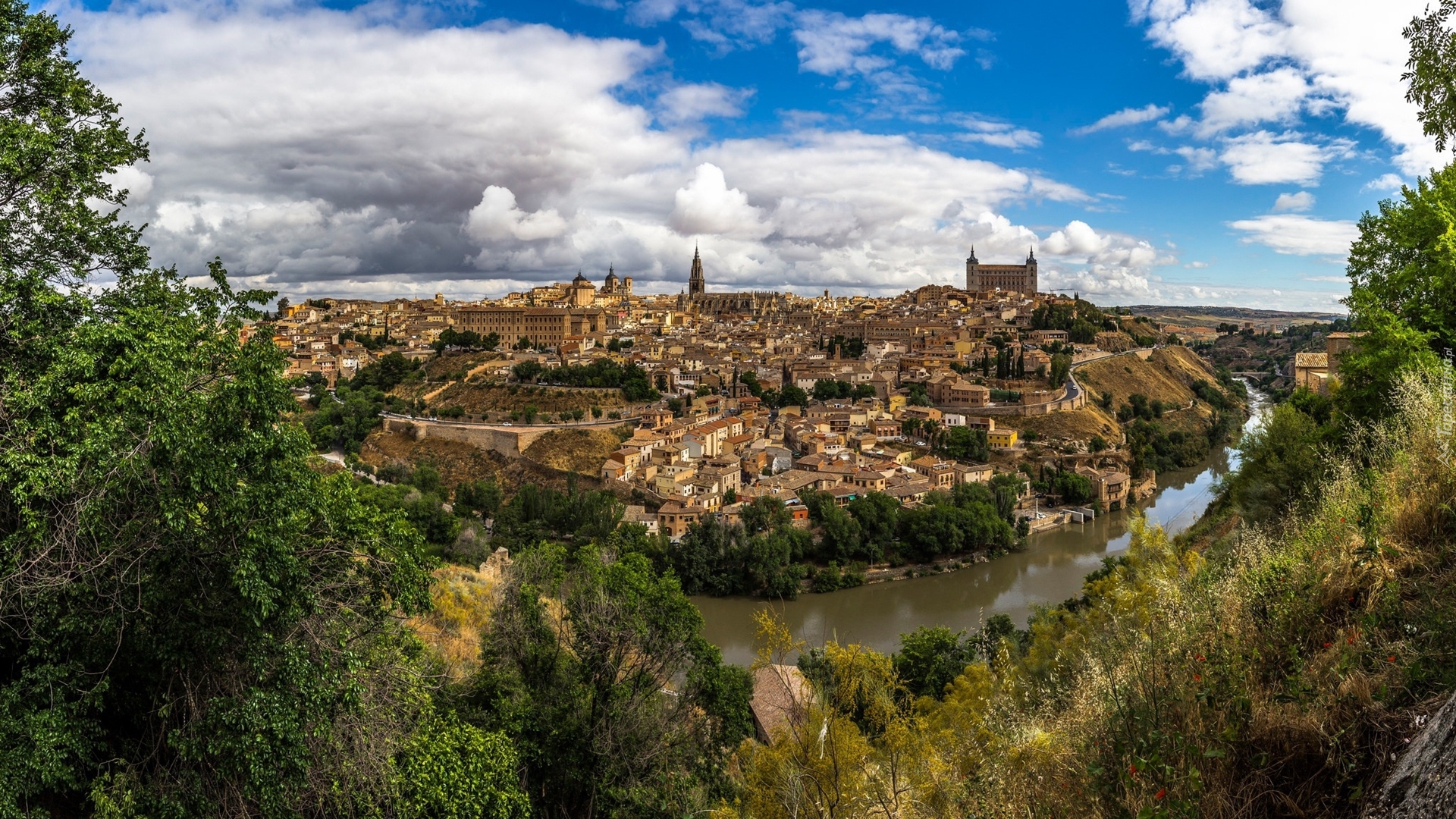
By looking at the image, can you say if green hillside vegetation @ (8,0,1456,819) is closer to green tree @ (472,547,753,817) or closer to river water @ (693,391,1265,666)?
green tree @ (472,547,753,817)

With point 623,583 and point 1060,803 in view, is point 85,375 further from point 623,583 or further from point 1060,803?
point 1060,803

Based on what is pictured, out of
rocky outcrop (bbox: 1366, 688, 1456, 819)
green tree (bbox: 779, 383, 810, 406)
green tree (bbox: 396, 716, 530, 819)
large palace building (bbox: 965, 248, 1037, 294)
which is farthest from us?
large palace building (bbox: 965, 248, 1037, 294)

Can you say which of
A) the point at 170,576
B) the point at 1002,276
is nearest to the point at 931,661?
the point at 170,576

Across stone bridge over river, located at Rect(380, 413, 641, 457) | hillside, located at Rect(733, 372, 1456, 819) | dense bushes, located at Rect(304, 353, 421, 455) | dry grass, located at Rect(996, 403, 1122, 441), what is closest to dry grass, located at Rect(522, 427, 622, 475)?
stone bridge over river, located at Rect(380, 413, 641, 457)

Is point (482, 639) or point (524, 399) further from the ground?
point (482, 639)

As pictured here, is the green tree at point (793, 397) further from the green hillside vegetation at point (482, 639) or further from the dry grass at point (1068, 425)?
the green hillside vegetation at point (482, 639)

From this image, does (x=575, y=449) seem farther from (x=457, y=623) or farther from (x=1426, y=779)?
(x=1426, y=779)

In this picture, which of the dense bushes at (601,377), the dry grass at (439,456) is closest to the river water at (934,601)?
the dry grass at (439,456)
